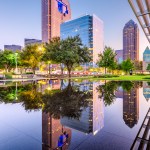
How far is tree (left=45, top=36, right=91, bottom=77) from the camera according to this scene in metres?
45.0

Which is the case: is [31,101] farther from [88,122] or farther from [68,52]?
[68,52]

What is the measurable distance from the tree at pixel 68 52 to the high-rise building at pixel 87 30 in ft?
405

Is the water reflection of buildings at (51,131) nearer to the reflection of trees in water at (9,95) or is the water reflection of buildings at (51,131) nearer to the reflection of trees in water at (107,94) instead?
the reflection of trees in water at (107,94)

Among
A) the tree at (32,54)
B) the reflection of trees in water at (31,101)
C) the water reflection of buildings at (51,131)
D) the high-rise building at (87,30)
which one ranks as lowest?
the water reflection of buildings at (51,131)

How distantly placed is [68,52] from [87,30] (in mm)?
128451

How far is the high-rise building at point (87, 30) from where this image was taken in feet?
549

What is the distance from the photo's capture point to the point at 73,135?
550 centimetres

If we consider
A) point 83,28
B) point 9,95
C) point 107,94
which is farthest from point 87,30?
point 9,95

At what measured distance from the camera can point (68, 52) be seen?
44.4 meters

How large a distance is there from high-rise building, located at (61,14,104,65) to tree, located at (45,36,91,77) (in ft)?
405

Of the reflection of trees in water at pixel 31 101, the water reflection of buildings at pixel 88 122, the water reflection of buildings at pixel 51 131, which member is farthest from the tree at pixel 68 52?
the water reflection of buildings at pixel 51 131

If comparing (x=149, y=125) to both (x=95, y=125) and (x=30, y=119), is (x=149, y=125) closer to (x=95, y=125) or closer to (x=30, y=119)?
(x=95, y=125)

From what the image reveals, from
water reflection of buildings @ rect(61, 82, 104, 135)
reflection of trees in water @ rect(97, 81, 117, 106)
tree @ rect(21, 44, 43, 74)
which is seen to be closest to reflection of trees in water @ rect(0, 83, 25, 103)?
water reflection of buildings @ rect(61, 82, 104, 135)

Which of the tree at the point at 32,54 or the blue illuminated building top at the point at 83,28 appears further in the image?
the blue illuminated building top at the point at 83,28
